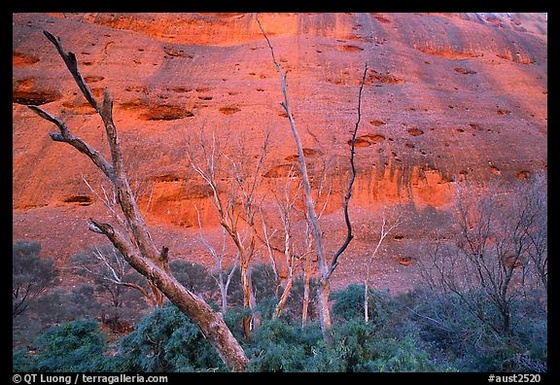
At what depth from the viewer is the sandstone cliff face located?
2067cm

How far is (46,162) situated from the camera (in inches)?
818

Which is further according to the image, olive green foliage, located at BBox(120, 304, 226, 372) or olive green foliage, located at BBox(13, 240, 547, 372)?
olive green foliage, located at BBox(120, 304, 226, 372)

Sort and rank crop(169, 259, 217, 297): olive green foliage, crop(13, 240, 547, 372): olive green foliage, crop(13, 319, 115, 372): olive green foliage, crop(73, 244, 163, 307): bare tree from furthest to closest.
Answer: crop(169, 259, 217, 297): olive green foliage
crop(73, 244, 163, 307): bare tree
crop(13, 319, 115, 372): olive green foliage
crop(13, 240, 547, 372): olive green foliage

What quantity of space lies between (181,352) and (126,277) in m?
8.86

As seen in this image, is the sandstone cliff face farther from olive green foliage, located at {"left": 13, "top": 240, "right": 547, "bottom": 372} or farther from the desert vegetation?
olive green foliage, located at {"left": 13, "top": 240, "right": 547, "bottom": 372}

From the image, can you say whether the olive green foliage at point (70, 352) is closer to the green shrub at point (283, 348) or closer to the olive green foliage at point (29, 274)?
the green shrub at point (283, 348)

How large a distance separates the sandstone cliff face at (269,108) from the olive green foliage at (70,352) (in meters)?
9.78

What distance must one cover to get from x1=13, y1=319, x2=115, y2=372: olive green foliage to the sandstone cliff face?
9782mm

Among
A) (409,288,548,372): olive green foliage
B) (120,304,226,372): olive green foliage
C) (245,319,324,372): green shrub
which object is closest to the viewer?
(245,319,324,372): green shrub

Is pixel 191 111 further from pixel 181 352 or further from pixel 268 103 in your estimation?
pixel 181 352

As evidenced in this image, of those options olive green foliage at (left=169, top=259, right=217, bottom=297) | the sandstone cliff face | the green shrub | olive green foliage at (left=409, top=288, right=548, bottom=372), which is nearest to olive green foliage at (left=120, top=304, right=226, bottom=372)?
the green shrub

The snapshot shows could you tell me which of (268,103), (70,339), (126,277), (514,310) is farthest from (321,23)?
(70,339)

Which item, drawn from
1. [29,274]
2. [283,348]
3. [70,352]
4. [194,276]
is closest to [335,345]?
[283,348]
